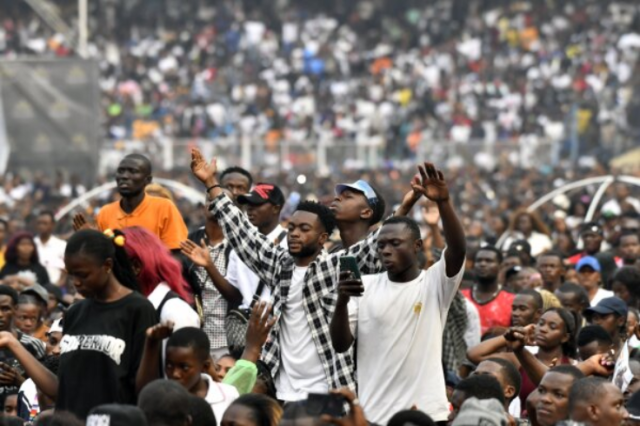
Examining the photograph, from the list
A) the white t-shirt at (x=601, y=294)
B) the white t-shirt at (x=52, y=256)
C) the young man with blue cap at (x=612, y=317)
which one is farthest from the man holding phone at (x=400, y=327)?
the white t-shirt at (x=52, y=256)

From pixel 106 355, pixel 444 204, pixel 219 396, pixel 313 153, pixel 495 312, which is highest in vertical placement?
pixel 313 153

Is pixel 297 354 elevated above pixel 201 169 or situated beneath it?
situated beneath

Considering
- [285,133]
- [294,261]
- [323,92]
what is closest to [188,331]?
[294,261]

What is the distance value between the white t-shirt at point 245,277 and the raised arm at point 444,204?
6.84 feet

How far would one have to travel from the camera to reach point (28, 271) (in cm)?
1389

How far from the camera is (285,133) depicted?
35.8 m

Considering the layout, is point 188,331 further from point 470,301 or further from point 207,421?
point 470,301

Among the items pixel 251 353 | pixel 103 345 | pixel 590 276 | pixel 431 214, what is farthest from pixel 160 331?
pixel 590 276

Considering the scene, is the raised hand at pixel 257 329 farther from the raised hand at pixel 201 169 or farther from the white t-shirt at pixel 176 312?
the raised hand at pixel 201 169

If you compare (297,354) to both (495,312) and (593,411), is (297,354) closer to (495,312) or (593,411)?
(593,411)

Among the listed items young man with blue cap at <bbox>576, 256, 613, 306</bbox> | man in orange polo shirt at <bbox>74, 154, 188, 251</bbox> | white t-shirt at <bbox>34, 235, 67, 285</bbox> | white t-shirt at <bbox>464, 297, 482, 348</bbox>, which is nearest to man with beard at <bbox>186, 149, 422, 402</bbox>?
man in orange polo shirt at <bbox>74, 154, 188, 251</bbox>

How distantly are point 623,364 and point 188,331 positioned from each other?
2.93m

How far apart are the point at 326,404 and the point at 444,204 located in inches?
55.4

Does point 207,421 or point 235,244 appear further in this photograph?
point 235,244
